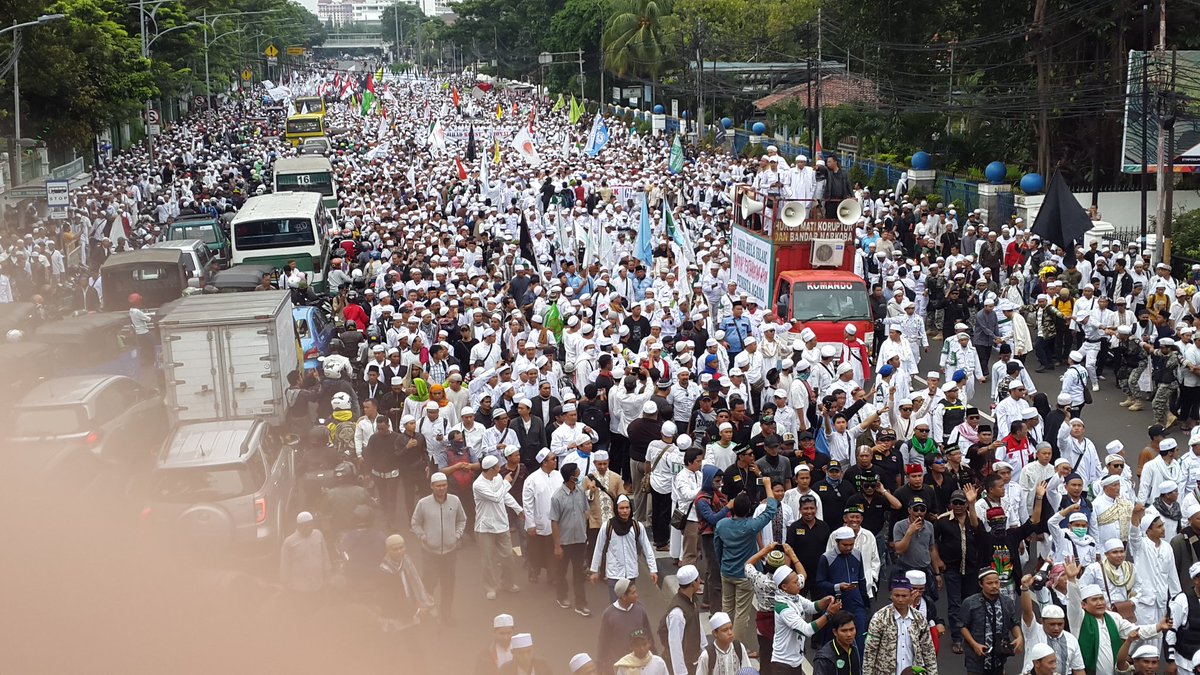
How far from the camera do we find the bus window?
2598 centimetres

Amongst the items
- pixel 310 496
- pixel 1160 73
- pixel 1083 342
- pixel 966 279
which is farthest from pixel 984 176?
pixel 310 496

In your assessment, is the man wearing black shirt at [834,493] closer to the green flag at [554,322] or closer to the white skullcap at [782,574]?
the white skullcap at [782,574]

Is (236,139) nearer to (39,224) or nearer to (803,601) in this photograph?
(39,224)

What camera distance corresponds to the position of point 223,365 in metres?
14.4

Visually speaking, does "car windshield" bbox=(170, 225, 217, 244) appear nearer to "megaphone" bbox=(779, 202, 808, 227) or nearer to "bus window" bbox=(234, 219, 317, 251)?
"bus window" bbox=(234, 219, 317, 251)

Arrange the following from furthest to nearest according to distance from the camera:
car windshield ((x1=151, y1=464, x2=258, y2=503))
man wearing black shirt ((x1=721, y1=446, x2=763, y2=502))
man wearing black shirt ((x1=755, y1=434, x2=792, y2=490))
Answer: car windshield ((x1=151, y1=464, x2=258, y2=503))
man wearing black shirt ((x1=755, y1=434, x2=792, y2=490))
man wearing black shirt ((x1=721, y1=446, x2=763, y2=502))

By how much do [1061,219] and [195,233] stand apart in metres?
16.5

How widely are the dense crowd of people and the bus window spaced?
11.0 feet

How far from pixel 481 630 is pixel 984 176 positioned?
93.2ft

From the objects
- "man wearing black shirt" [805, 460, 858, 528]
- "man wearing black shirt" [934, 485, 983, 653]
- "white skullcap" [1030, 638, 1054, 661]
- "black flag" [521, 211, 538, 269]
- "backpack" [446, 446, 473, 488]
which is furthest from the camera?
"black flag" [521, 211, 538, 269]

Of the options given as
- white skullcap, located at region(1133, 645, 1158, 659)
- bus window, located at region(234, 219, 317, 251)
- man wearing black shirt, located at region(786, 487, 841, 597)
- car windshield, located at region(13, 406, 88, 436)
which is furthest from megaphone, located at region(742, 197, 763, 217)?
white skullcap, located at region(1133, 645, 1158, 659)

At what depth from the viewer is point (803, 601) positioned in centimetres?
885

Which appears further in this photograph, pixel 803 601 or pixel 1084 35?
pixel 1084 35

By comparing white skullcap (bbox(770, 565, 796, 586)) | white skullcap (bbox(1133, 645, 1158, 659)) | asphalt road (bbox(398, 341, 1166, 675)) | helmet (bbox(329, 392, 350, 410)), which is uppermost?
helmet (bbox(329, 392, 350, 410))
